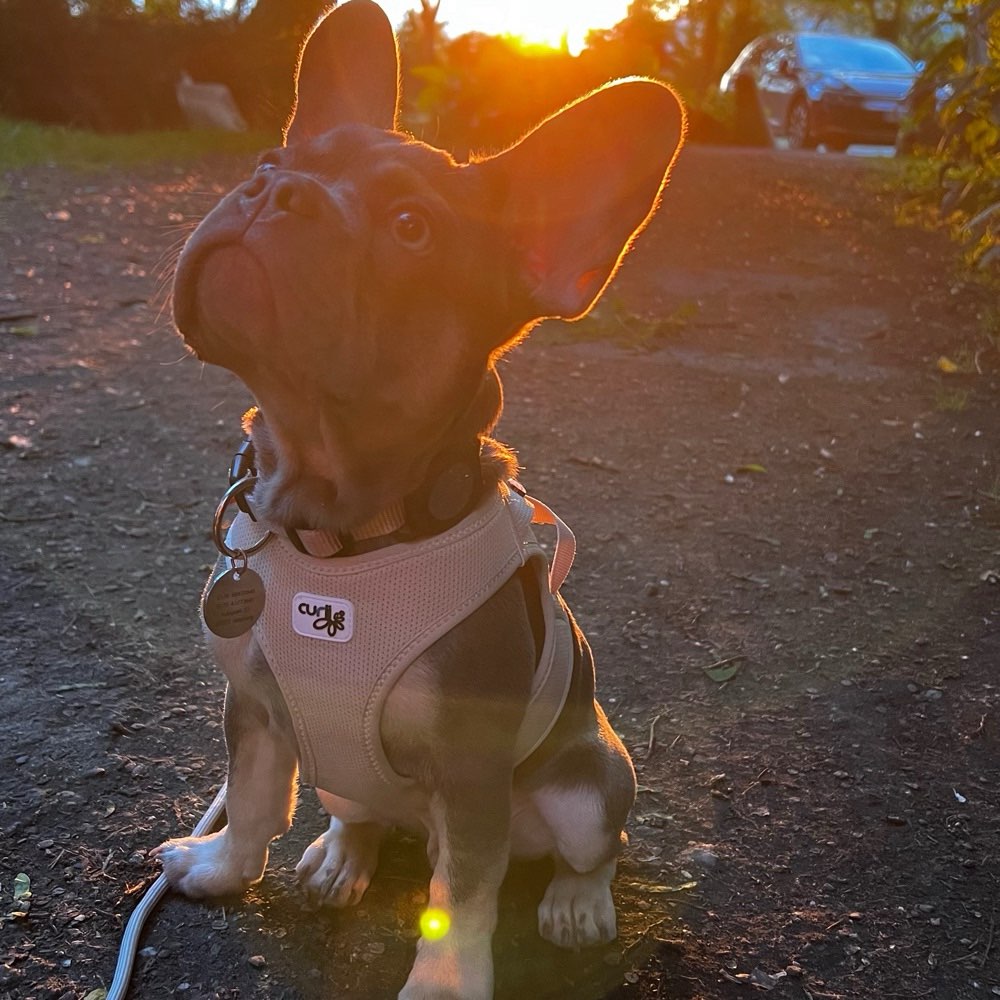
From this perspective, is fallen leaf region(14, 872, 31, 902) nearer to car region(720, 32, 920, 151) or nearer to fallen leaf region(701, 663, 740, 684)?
fallen leaf region(701, 663, 740, 684)

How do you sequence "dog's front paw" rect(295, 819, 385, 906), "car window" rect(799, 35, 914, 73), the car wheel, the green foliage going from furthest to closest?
the car wheel → "car window" rect(799, 35, 914, 73) → the green foliage → "dog's front paw" rect(295, 819, 385, 906)

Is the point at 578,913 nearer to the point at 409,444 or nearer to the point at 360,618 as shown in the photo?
the point at 360,618

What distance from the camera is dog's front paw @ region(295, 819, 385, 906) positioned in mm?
2941

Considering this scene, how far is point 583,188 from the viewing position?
2.63 meters

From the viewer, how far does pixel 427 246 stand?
95.3 inches

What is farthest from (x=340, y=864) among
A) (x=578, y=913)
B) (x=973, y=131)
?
(x=973, y=131)

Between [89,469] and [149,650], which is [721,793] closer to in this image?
[149,650]

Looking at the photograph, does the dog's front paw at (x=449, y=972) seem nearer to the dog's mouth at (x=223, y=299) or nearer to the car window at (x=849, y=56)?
the dog's mouth at (x=223, y=299)

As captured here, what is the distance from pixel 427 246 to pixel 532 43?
11.6m

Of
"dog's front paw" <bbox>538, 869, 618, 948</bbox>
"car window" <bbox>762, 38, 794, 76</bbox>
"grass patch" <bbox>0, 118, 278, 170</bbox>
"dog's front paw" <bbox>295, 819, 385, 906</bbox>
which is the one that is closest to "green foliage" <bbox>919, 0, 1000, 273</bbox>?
"dog's front paw" <bbox>538, 869, 618, 948</bbox>

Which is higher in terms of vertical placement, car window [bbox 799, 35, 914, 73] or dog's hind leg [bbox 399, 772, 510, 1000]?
car window [bbox 799, 35, 914, 73]

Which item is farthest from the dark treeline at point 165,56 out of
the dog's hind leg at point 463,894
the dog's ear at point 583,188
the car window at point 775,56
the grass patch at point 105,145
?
the dog's hind leg at point 463,894

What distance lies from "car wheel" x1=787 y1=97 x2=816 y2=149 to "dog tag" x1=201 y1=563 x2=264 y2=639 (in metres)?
18.7

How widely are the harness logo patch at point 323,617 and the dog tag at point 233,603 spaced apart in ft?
0.38
